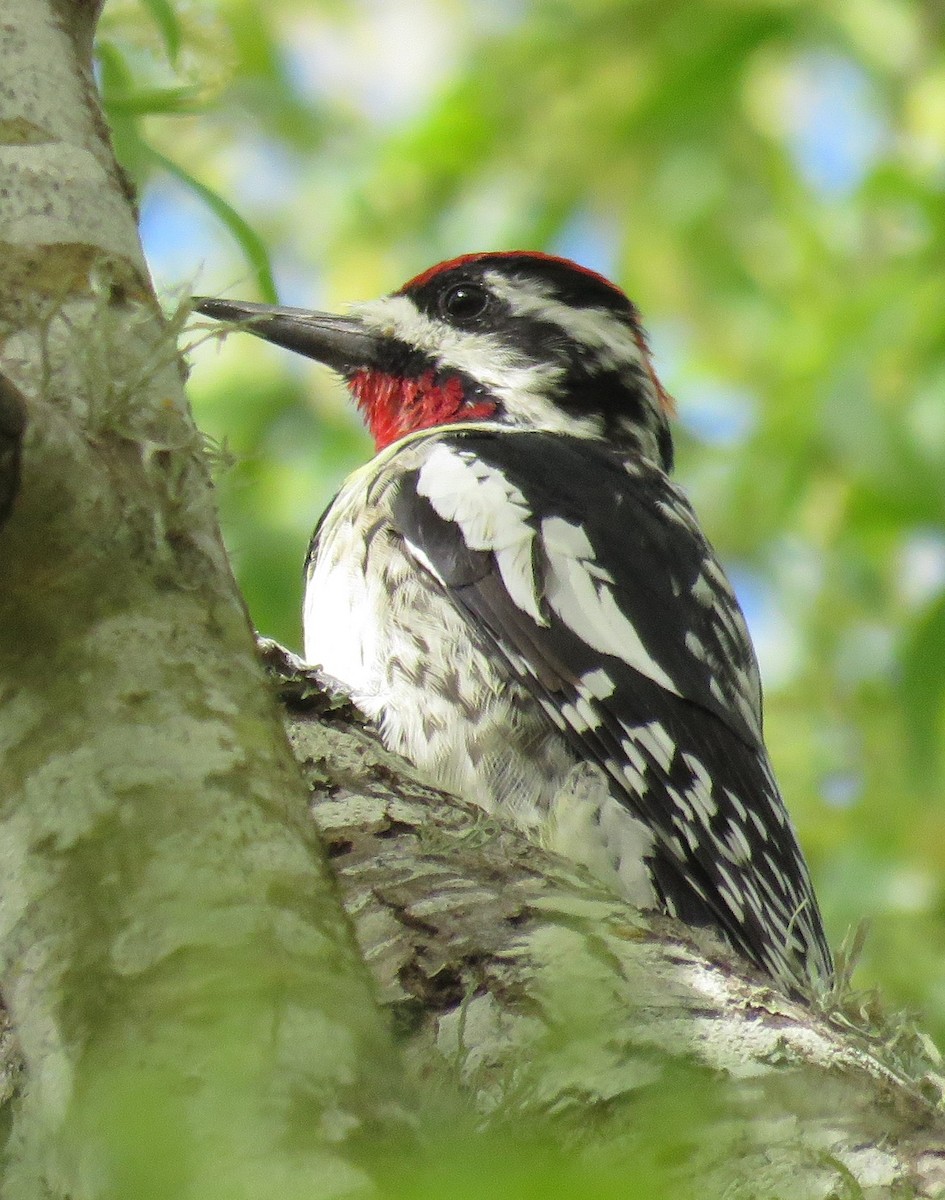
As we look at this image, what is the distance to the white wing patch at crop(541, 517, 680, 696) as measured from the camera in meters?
2.78

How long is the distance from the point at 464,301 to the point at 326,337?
35 centimetres

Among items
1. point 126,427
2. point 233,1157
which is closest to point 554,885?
point 126,427

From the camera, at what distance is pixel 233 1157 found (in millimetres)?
906

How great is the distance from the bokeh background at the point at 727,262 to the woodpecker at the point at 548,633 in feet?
3.26

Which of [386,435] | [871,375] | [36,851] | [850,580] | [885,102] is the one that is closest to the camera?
[36,851]

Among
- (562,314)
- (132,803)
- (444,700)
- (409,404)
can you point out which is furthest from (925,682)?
(132,803)

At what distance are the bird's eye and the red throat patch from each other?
174mm

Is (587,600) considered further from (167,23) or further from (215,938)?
(215,938)

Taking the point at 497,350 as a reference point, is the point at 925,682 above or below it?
below

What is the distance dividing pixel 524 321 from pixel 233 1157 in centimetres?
306

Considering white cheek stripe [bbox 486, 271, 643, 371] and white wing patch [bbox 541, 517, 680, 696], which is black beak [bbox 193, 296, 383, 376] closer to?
white cheek stripe [bbox 486, 271, 643, 371]

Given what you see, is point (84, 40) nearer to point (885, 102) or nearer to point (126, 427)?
point (126, 427)

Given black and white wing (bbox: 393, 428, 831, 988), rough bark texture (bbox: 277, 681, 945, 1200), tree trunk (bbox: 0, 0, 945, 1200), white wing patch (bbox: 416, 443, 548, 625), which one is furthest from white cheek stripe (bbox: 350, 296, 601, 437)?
tree trunk (bbox: 0, 0, 945, 1200)

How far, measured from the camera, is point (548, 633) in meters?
2.73
